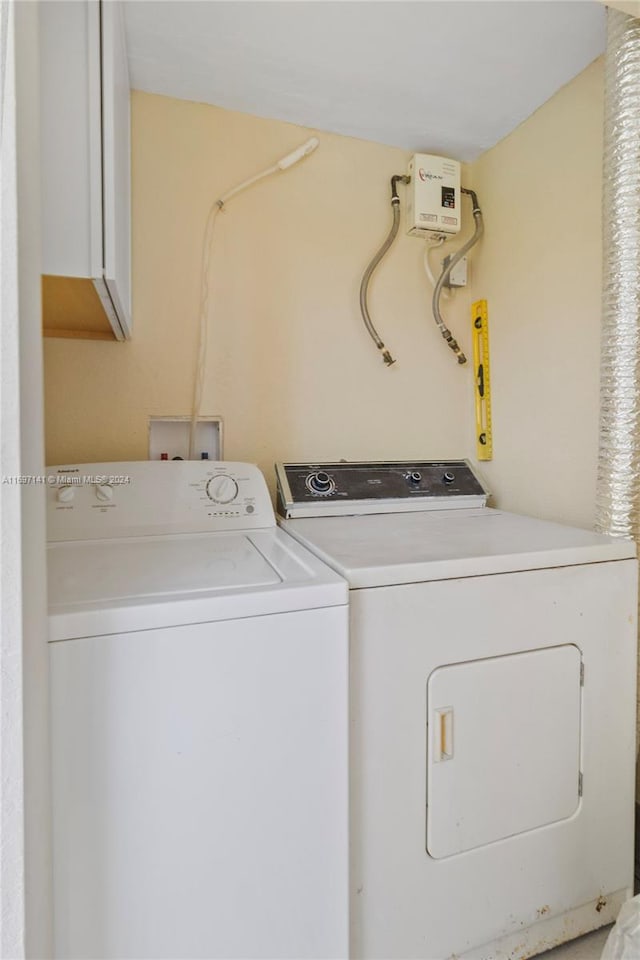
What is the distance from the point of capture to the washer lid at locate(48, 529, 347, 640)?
72cm

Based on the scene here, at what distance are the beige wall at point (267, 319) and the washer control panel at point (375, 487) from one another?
0.46ft

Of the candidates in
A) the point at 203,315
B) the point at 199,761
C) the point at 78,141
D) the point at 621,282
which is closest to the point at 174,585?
the point at 199,761

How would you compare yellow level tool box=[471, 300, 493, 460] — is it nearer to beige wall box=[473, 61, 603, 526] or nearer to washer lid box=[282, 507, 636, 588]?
beige wall box=[473, 61, 603, 526]

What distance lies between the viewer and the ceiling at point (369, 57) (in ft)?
4.01

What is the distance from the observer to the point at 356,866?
0.90 meters

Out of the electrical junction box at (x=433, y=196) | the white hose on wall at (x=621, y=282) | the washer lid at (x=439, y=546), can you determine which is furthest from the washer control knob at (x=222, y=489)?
the electrical junction box at (x=433, y=196)

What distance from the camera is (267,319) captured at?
164cm

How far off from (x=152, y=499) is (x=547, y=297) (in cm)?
132

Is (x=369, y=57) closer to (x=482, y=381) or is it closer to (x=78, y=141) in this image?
(x=78, y=141)

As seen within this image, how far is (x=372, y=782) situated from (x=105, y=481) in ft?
2.96

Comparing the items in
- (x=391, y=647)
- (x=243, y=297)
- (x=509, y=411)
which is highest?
(x=243, y=297)

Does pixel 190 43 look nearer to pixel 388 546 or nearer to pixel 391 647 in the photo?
pixel 388 546

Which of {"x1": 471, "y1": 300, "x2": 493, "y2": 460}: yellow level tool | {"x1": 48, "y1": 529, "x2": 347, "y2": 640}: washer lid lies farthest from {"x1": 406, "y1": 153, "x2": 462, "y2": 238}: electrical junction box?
{"x1": 48, "y1": 529, "x2": 347, "y2": 640}: washer lid

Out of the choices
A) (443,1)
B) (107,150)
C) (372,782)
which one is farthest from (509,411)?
(107,150)
